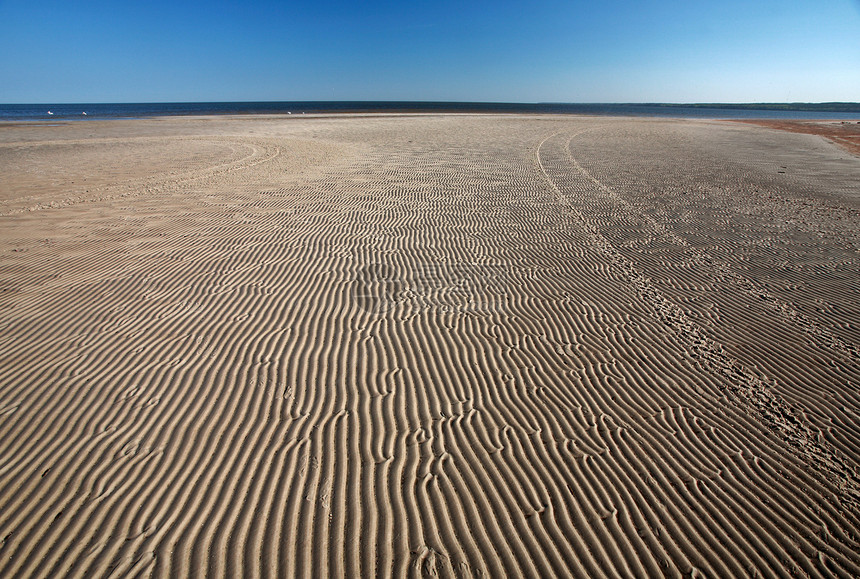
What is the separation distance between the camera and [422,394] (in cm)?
482

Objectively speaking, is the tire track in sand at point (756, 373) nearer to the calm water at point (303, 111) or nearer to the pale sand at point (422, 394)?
the pale sand at point (422, 394)

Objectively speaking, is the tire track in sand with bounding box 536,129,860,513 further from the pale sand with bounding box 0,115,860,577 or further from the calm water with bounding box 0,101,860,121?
the calm water with bounding box 0,101,860,121

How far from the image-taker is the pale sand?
10.5 feet

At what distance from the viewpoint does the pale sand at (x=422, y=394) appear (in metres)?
3.20

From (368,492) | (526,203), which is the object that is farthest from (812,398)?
(526,203)

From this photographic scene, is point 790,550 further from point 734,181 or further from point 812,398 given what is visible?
point 734,181

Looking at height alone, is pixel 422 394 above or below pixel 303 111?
below

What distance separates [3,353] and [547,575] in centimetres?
634

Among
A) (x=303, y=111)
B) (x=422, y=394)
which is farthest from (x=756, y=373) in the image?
(x=303, y=111)

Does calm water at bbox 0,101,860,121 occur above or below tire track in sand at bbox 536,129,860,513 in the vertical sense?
above

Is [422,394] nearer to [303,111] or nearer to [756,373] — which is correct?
[756,373]

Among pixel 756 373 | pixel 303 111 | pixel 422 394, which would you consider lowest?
pixel 756 373

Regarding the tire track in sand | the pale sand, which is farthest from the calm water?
the tire track in sand

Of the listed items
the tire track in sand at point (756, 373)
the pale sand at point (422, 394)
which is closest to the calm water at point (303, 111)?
the pale sand at point (422, 394)
